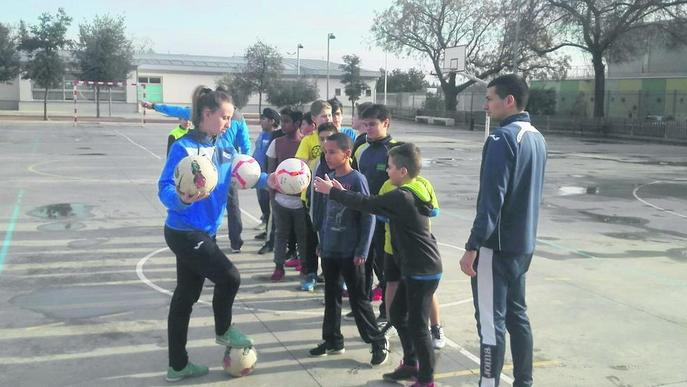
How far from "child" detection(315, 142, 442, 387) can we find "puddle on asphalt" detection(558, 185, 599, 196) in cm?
1163

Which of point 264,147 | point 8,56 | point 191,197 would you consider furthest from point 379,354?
point 8,56

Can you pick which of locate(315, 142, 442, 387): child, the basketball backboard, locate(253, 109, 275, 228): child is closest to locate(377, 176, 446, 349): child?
locate(315, 142, 442, 387): child

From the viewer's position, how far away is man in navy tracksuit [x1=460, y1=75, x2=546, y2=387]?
368 centimetres

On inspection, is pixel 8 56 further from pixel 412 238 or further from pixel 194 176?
pixel 412 238

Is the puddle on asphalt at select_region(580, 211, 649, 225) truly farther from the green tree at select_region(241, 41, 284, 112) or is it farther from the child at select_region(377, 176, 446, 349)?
the green tree at select_region(241, 41, 284, 112)

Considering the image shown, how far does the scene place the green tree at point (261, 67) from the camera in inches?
2099

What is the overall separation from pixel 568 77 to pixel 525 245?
55.2m

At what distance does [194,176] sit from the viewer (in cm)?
370

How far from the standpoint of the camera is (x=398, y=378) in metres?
4.32

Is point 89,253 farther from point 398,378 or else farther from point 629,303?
point 629,303

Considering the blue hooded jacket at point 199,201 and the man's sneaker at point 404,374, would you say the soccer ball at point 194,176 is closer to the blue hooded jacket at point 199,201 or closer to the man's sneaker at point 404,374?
the blue hooded jacket at point 199,201

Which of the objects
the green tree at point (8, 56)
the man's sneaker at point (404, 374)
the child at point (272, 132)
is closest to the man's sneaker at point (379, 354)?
the man's sneaker at point (404, 374)

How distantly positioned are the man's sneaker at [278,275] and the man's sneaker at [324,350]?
6.88ft

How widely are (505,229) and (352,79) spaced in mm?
61339
